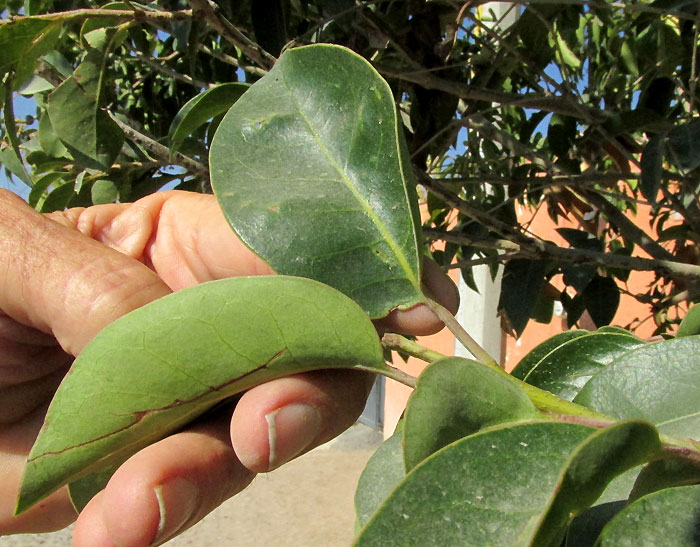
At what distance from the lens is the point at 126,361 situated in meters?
0.43

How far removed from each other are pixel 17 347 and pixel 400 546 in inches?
35.0

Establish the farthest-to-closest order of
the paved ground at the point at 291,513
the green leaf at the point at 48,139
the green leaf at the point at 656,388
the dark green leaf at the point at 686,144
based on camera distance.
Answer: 1. the paved ground at the point at 291,513
2. the green leaf at the point at 48,139
3. the dark green leaf at the point at 686,144
4. the green leaf at the point at 656,388

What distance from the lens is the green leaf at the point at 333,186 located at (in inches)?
21.1

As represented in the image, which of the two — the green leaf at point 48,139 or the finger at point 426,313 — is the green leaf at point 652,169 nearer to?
the finger at point 426,313

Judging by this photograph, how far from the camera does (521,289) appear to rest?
1447 mm

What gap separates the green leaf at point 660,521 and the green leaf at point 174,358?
0.62 feet

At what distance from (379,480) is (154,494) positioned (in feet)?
0.62

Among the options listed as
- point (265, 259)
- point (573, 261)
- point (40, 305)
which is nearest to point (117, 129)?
point (40, 305)

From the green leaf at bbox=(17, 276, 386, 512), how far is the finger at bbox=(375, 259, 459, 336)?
0.12 metres

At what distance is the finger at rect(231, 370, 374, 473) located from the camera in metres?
0.54

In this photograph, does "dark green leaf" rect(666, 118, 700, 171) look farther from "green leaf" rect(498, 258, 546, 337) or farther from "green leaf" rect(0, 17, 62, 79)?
"green leaf" rect(0, 17, 62, 79)

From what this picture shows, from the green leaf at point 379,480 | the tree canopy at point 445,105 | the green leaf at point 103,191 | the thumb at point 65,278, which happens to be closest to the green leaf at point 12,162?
the tree canopy at point 445,105

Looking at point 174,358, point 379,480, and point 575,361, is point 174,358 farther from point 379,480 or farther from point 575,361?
point 575,361

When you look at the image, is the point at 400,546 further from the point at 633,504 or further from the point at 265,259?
the point at 265,259
